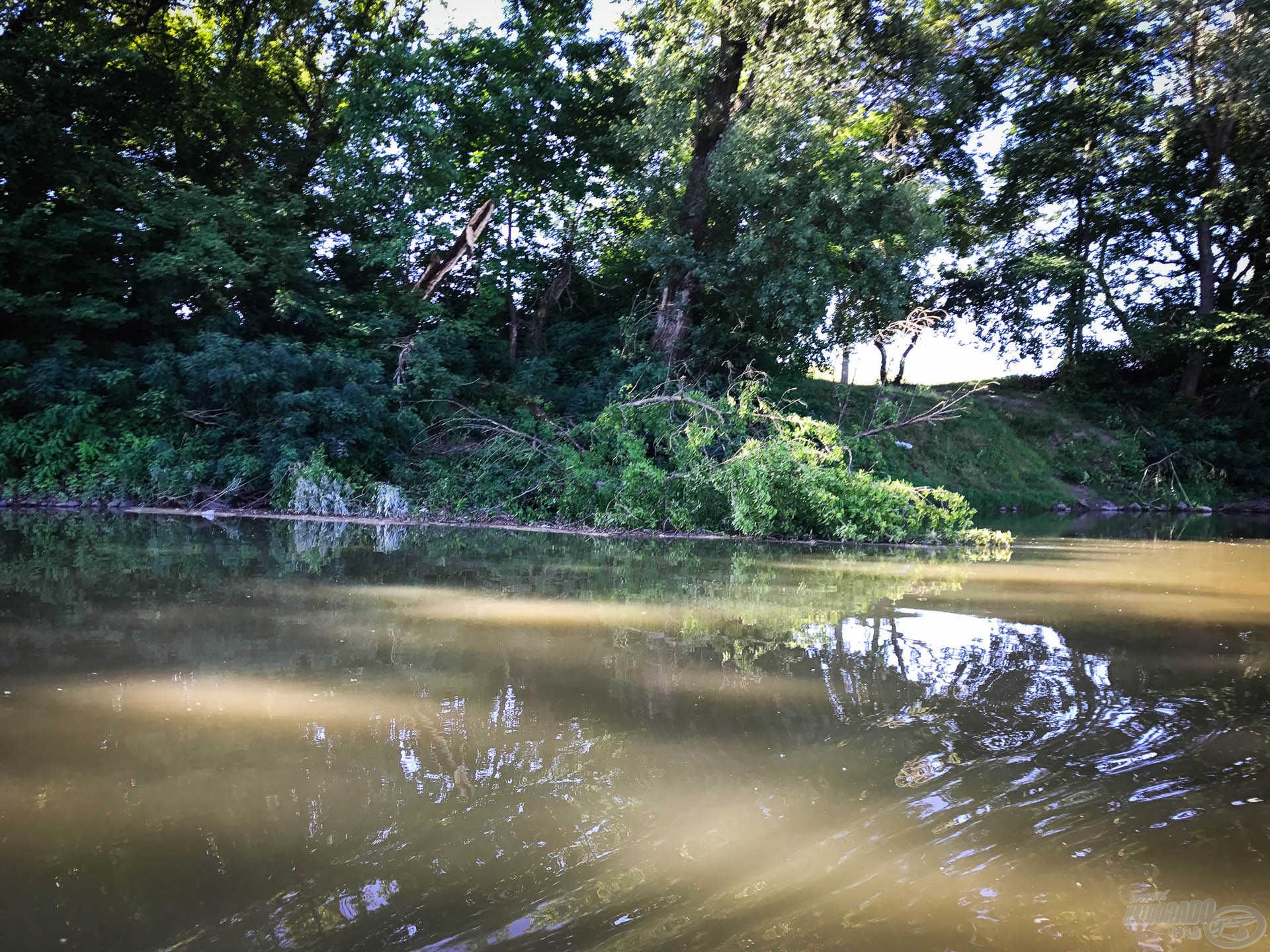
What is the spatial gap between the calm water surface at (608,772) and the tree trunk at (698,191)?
1242cm

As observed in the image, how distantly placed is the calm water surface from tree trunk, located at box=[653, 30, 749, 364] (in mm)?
12417

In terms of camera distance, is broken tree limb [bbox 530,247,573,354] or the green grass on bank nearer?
broken tree limb [bbox 530,247,573,354]

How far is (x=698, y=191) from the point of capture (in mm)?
18203

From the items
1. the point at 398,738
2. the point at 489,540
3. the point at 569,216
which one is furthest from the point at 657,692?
the point at 569,216

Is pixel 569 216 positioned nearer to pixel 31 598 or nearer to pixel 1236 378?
pixel 31 598

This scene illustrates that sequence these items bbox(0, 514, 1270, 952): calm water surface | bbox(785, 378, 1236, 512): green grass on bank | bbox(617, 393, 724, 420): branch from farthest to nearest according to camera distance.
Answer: bbox(785, 378, 1236, 512): green grass on bank
bbox(617, 393, 724, 420): branch
bbox(0, 514, 1270, 952): calm water surface

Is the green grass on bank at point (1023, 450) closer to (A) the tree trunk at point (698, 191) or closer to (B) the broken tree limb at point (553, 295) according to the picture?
(A) the tree trunk at point (698, 191)

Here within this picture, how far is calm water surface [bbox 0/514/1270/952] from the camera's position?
2324 mm

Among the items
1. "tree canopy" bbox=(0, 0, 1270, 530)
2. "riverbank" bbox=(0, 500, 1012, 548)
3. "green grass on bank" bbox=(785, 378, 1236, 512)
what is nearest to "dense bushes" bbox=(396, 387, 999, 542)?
"riverbank" bbox=(0, 500, 1012, 548)

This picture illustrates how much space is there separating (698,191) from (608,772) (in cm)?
1650

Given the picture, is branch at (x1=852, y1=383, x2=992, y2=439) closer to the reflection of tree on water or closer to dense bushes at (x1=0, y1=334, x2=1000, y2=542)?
dense bushes at (x1=0, y1=334, x2=1000, y2=542)

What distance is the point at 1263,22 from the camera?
21.2 metres

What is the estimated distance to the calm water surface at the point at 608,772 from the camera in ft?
7.63

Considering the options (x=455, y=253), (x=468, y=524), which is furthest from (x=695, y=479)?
(x=455, y=253)
